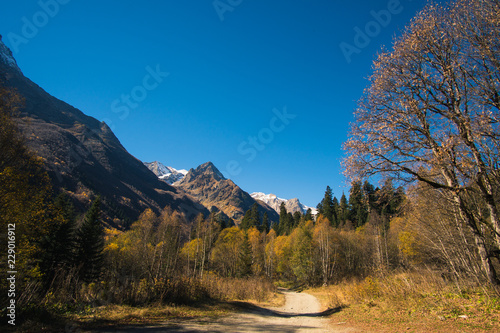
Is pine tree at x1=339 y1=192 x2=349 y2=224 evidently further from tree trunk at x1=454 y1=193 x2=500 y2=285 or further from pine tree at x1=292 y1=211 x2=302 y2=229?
tree trunk at x1=454 y1=193 x2=500 y2=285

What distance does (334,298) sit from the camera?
16.3 metres

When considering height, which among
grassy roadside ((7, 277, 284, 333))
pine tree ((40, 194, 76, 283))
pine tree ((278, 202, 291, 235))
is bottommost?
grassy roadside ((7, 277, 284, 333))

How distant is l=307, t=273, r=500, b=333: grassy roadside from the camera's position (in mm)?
7152

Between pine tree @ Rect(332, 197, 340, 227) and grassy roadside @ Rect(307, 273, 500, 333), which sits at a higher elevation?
pine tree @ Rect(332, 197, 340, 227)

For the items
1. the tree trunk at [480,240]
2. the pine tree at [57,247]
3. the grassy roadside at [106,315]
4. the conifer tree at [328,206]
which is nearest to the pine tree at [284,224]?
the conifer tree at [328,206]

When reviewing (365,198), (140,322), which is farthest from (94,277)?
(365,198)

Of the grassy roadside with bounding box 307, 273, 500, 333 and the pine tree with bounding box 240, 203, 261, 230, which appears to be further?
the pine tree with bounding box 240, 203, 261, 230

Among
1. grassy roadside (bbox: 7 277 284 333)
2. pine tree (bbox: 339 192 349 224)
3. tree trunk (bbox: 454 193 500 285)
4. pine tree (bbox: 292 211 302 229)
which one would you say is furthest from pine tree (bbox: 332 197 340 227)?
tree trunk (bbox: 454 193 500 285)

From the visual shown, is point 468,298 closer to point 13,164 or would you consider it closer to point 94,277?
point 13,164

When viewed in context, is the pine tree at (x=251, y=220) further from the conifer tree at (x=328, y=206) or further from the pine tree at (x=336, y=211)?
the pine tree at (x=336, y=211)

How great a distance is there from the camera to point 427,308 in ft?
30.4

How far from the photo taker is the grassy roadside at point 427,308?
7.15 meters

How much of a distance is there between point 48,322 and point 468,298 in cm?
1483

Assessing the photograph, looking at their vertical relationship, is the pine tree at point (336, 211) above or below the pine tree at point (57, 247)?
above
